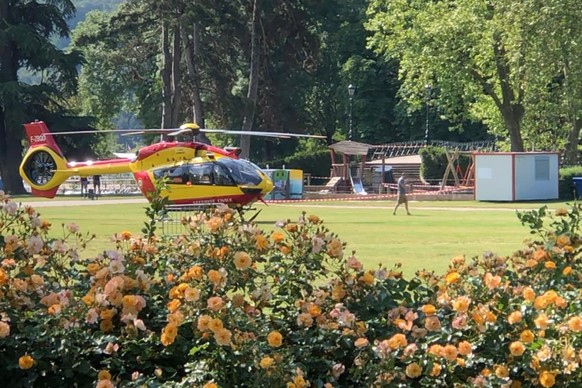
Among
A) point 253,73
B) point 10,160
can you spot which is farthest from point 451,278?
point 10,160

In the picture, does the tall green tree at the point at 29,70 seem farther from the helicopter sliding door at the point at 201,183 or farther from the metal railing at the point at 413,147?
the helicopter sliding door at the point at 201,183

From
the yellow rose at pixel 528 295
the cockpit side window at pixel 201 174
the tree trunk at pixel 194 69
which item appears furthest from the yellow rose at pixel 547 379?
the tree trunk at pixel 194 69

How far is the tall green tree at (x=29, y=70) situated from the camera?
193 feet

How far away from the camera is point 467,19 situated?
51625mm

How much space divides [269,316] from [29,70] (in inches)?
2374

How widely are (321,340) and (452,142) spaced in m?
71.9

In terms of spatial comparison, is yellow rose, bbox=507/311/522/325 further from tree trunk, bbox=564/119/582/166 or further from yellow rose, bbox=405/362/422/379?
tree trunk, bbox=564/119/582/166

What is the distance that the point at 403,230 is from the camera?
81.9 ft

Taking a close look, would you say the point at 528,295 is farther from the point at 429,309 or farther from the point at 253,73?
the point at 253,73

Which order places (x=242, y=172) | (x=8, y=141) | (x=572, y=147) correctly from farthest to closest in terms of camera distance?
(x=8, y=141), (x=572, y=147), (x=242, y=172)

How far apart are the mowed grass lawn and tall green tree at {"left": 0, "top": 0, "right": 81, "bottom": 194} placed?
67.2ft

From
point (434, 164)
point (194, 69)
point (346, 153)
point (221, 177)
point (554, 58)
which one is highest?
point (194, 69)

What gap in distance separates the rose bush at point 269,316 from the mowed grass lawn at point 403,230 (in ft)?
17.4

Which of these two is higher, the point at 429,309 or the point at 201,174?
the point at 201,174
